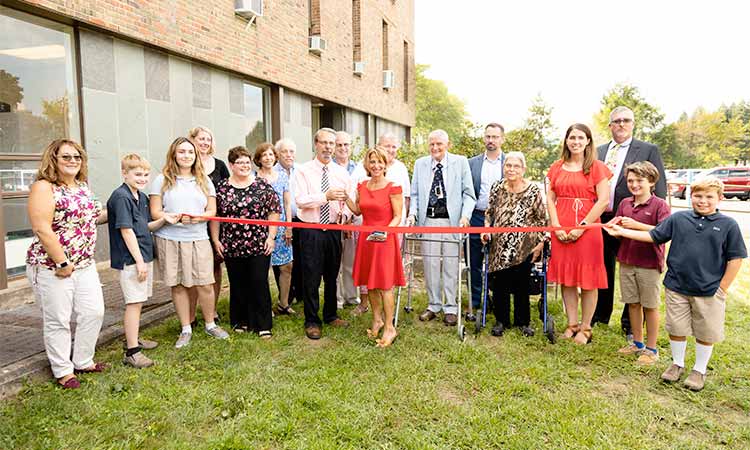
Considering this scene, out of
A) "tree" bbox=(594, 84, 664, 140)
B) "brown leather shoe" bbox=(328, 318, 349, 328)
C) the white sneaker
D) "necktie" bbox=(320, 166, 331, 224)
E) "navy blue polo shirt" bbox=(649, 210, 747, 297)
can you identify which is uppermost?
"tree" bbox=(594, 84, 664, 140)

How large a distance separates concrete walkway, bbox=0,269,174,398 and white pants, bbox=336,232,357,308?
6.68 ft

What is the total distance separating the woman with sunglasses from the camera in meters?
3.50

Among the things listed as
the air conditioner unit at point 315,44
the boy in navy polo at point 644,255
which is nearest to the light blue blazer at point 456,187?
the boy in navy polo at point 644,255

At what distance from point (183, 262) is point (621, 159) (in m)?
4.53

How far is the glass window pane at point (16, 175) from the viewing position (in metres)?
5.94

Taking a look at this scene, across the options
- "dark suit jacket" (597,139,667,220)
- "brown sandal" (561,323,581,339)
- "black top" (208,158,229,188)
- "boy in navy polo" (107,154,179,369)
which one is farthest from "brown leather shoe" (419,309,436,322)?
"boy in navy polo" (107,154,179,369)

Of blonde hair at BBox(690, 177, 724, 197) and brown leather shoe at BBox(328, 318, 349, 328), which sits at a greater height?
blonde hair at BBox(690, 177, 724, 197)

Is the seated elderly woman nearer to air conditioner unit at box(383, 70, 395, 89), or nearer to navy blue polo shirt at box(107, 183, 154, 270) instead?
navy blue polo shirt at box(107, 183, 154, 270)

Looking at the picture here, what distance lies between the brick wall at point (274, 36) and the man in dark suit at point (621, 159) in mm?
6600

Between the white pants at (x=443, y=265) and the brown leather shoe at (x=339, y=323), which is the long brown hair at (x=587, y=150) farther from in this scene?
the brown leather shoe at (x=339, y=323)

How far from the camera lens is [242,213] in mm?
4867

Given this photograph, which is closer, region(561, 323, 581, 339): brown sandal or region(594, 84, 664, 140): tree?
region(561, 323, 581, 339): brown sandal

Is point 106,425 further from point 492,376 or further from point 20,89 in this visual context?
point 20,89

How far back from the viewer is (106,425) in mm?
3262
